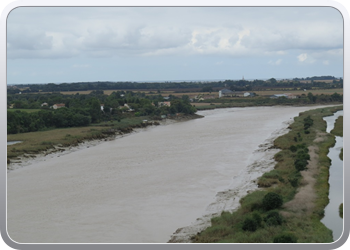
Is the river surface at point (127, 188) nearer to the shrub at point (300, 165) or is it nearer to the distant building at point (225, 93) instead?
the shrub at point (300, 165)

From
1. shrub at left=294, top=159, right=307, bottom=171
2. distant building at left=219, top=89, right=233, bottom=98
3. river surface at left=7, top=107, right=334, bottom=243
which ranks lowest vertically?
river surface at left=7, top=107, right=334, bottom=243

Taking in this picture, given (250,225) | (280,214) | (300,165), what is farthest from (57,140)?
(250,225)

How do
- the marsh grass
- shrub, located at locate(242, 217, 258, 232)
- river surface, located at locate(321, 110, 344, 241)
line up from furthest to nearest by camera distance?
the marsh grass < shrub, located at locate(242, 217, 258, 232) < river surface, located at locate(321, 110, 344, 241)

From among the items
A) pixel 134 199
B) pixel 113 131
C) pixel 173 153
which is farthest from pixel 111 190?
pixel 113 131

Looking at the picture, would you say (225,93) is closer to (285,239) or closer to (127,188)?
(127,188)

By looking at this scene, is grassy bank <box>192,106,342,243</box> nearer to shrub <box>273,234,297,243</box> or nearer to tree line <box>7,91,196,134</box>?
shrub <box>273,234,297,243</box>

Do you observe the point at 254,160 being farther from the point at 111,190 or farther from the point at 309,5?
the point at 309,5

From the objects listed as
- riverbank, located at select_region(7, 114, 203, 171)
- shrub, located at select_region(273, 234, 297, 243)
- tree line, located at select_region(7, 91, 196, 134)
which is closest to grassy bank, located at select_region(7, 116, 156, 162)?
riverbank, located at select_region(7, 114, 203, 171)
